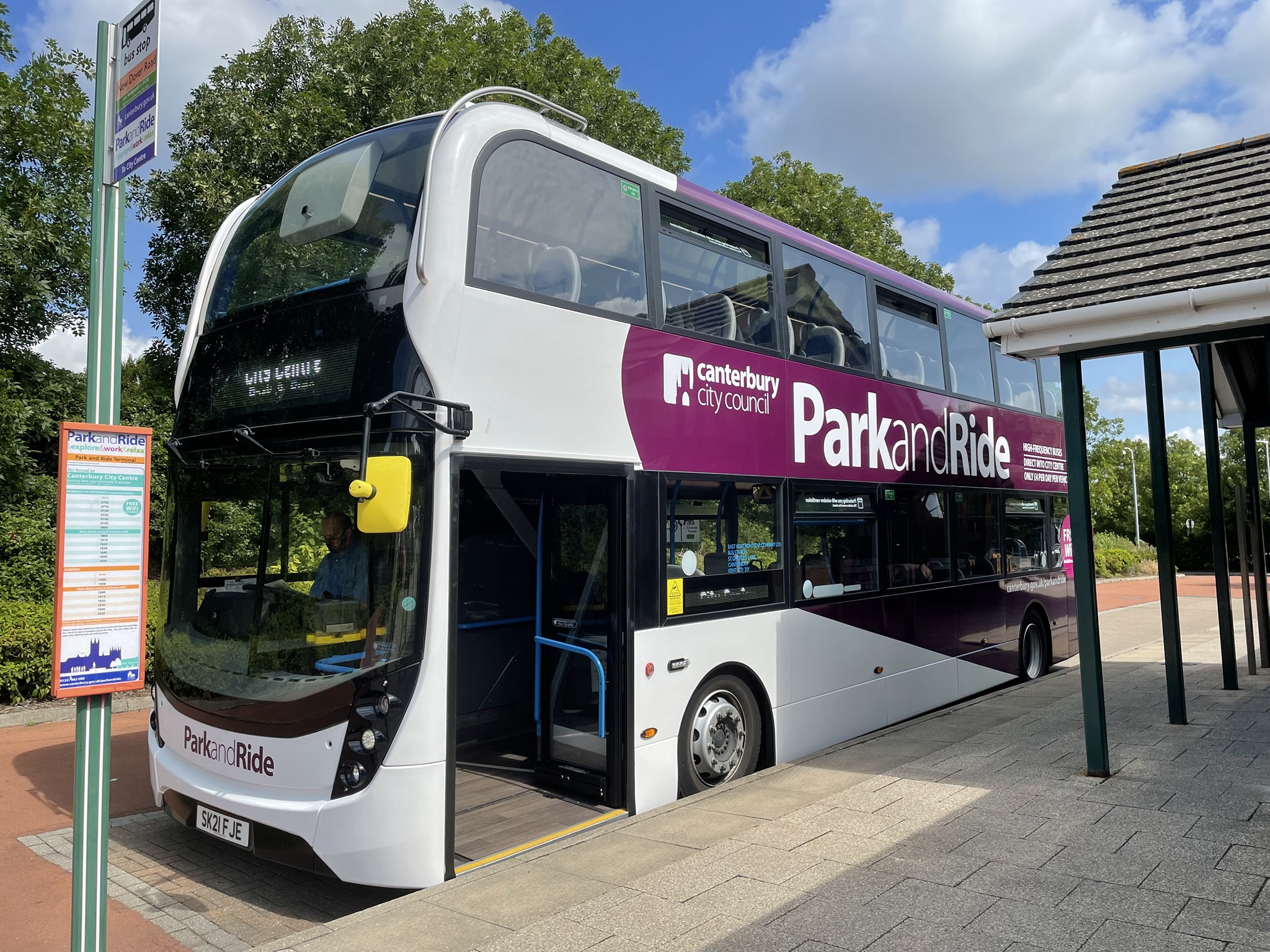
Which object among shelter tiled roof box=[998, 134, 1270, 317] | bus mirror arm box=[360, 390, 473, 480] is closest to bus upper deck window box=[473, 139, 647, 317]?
bus mirror arm box=[360, 390, 473, 480]

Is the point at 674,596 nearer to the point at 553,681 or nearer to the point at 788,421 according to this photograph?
the point at 553,681

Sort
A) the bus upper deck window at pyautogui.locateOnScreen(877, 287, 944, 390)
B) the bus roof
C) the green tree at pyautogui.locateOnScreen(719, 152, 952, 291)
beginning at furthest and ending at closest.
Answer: the green tree at pyautogui.locateOnScreen(719, 152, 952, 291), the bus upper deck window at pyautogui.locateOnScreen(877, 287, 944, 390), the bus roof

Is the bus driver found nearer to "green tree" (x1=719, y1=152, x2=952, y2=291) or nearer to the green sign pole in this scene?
the green sign pole

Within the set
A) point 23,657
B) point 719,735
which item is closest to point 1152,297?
point 719,735

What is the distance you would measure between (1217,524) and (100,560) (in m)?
9.87

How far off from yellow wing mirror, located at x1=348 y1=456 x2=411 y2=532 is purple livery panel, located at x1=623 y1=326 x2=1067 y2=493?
190 centimetres

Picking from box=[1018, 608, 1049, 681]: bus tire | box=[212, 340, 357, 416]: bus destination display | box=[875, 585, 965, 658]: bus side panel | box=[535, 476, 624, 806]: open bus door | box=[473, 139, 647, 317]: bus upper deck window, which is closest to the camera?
box=[212, 340, 357, 416]: bus destination display

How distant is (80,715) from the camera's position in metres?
3.18

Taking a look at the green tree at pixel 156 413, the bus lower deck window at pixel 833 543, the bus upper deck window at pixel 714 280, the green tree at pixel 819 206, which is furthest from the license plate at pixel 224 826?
the green tree at pixel 819 206

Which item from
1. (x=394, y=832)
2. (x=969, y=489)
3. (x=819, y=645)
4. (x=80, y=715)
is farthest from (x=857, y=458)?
(x=80, y=715)

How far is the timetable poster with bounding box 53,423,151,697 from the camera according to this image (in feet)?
9.93

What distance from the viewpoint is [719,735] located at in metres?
6.54

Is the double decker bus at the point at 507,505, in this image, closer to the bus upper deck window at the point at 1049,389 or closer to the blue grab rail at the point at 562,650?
the blue grab rail at the point at 562,650

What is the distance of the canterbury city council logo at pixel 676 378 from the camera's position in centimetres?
619
